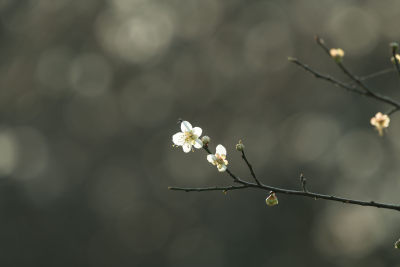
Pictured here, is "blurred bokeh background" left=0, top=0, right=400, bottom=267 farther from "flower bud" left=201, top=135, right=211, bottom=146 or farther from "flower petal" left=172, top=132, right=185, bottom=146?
"flower bud" left=201, top=135, right=211, bottom=146

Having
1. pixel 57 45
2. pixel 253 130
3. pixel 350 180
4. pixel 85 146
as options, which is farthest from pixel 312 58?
pixel 57 45

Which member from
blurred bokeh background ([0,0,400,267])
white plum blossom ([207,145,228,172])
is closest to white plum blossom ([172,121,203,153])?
white plum blossom ([207,145,228,172])

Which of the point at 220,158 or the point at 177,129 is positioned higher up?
the point at 177,129

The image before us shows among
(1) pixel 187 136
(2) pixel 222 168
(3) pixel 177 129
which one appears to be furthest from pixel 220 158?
(3) pixel 177 129

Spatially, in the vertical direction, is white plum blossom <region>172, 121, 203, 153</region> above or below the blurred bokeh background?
below

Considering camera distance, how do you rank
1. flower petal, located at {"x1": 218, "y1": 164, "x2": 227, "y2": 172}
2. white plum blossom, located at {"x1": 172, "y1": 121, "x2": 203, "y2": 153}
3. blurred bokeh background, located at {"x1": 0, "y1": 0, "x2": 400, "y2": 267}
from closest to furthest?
flower petal, located at {"x1": 218, "y1": 164, "x2": 227, "y2": 172}
white plum blossom, located at {"x1": 172, "y1": 121, "x2": 203, "y2": 153}
blurred bokeh background, located at {"x1": 0, "y1": 0, "x2": 400, "y2": 267}

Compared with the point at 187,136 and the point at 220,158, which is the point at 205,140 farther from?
the point at 187,136

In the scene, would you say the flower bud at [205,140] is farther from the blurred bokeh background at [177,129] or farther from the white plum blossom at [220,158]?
the blurred bokeh background at [177,129]

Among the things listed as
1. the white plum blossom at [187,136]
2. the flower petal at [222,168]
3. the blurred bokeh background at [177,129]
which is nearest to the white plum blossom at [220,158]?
the flower petal at [222,168]
